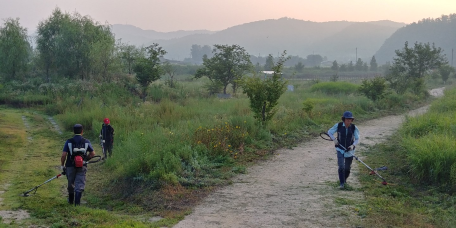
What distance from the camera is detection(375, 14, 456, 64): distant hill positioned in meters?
147

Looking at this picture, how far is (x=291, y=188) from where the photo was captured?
8516mm

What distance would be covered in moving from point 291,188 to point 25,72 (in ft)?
99.4

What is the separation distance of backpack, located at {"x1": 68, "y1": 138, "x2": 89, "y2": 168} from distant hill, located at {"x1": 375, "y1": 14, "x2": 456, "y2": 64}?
14425 cm

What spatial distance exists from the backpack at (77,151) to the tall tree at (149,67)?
19.7m

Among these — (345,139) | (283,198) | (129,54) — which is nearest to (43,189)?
(283,198)

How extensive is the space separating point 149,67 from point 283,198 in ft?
68.0

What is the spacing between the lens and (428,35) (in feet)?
528

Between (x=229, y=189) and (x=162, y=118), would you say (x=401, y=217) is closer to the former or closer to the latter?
(x=229, y=189)

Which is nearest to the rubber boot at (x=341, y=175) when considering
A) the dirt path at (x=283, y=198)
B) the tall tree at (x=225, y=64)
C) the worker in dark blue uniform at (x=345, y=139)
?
the worker in dark blue uniform at (x=345, y=139)

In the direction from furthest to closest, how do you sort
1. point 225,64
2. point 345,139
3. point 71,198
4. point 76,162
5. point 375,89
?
point 225,64
point 375,89
point 345,139
point 71,198
point 76,162

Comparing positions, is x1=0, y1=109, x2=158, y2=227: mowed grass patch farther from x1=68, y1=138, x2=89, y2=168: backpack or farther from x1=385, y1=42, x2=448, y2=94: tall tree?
x1=385, y1=42, x2=448, y2=94: tall tree

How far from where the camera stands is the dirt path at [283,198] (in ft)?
21.3

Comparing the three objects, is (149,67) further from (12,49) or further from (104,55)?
(12,49)

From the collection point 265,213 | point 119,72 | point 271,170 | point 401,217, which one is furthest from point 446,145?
point 119,72
